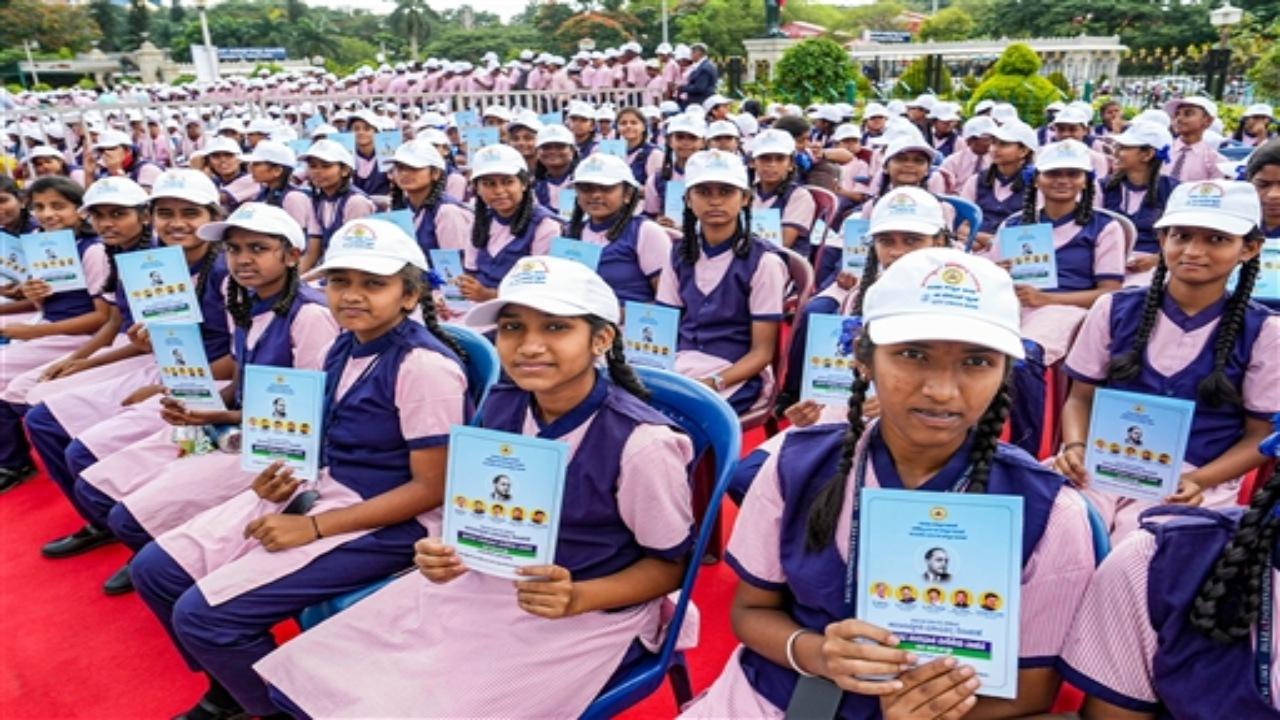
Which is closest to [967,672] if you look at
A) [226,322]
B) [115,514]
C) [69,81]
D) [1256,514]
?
[1256,514]

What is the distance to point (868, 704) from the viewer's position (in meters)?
1.56

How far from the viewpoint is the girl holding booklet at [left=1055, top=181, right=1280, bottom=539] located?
2.45 meters

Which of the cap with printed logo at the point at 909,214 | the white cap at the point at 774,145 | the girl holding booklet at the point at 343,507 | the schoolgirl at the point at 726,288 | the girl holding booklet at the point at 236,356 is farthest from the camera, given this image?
the white cap at the point at 774,145

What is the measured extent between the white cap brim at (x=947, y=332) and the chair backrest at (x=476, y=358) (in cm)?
156

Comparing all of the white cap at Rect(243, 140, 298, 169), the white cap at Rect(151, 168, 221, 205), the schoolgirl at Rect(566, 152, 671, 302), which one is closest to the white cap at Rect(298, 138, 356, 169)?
the white cap at Rect(243, 140, 298, 169)

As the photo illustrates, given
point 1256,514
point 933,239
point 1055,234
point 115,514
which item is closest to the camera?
point 1256,514

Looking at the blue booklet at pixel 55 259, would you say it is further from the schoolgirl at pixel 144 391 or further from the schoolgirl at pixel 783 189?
the schoolgirl at pixel 783 189

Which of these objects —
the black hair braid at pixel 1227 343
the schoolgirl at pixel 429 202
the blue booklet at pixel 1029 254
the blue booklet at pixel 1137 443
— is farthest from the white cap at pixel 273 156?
the black hair braid at pixel 1227 343

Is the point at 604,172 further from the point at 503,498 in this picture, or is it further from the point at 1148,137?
the point at 1148,137

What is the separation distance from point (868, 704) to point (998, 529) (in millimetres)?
461

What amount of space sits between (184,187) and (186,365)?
3.40 ft

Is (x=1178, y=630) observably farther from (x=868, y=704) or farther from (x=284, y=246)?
(x=284, y=246)

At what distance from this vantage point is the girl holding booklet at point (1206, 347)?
8.04ft

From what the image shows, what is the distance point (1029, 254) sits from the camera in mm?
3736
